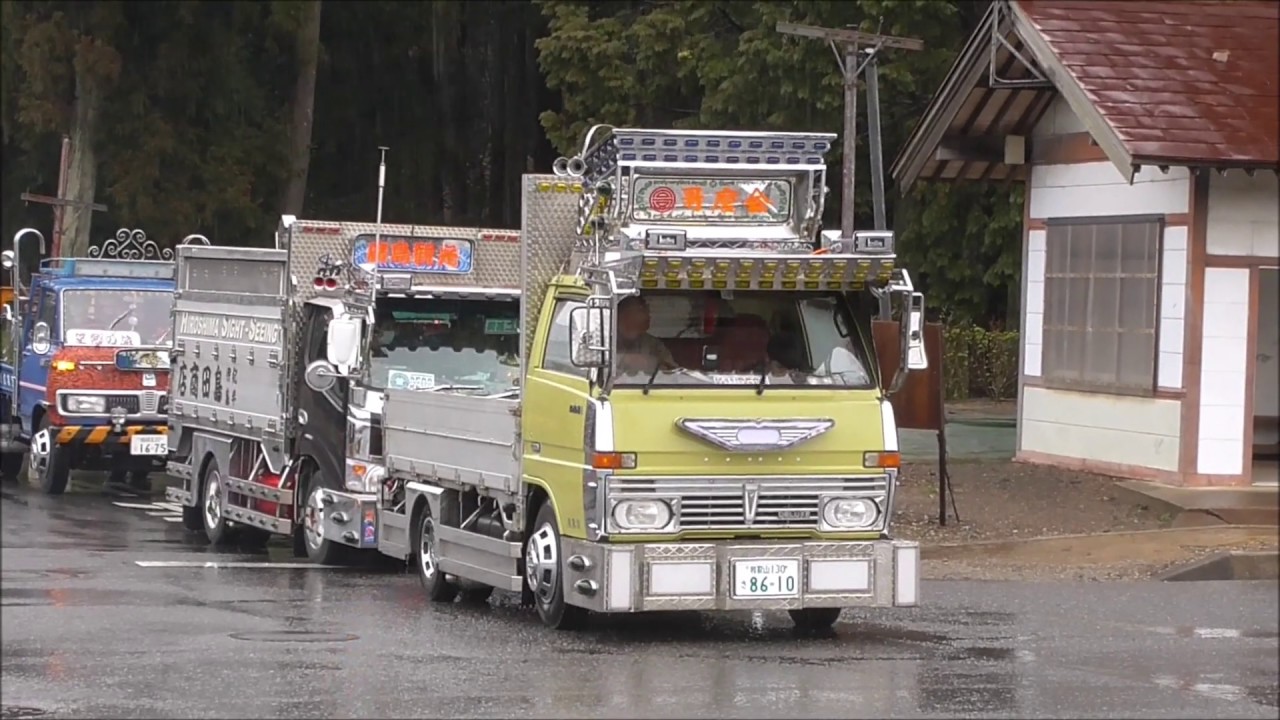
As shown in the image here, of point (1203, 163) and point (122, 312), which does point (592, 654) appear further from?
point (122, 312)

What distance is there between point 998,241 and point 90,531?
19510mm

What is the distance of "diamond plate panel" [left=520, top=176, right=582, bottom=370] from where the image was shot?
1344cm

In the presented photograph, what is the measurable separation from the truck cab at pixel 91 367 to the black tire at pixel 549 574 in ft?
30.3

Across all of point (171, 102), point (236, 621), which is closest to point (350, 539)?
point (236, 621)

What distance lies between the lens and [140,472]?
77.9 ft

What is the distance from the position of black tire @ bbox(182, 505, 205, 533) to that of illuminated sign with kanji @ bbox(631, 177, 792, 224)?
26.5 feet

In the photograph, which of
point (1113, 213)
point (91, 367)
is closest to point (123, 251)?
point (91, 367)

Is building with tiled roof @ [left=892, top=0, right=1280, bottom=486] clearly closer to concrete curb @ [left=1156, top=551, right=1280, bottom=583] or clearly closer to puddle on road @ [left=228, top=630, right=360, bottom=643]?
concrete curb @ [left=1156, top=551, right=1280, bottom=583]

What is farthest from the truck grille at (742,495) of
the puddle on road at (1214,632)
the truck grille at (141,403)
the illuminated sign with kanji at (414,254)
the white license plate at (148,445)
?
the truck grille at (141,403)

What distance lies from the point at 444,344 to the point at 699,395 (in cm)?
477

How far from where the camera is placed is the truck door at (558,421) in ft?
40.5

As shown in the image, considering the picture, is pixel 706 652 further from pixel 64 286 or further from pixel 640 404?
pixel 64 286

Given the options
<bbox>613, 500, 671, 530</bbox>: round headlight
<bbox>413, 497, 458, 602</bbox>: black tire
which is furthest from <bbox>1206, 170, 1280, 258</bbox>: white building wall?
<bbox>613, 500, 671, 530</bbox>: round headlight

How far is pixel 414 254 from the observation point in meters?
17.0
